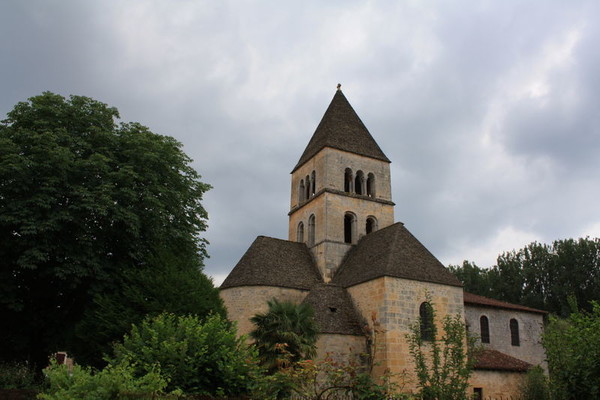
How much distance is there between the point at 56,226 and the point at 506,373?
70.3 ft

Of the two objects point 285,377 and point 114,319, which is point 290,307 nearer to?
point 114,319

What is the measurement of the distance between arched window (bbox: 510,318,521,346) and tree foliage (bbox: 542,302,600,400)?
1988cm

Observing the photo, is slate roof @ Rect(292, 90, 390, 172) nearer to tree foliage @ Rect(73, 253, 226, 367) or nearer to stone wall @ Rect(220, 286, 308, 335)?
stone wall @ Rect(220, 286, 308, 335)

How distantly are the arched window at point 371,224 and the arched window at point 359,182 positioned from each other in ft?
6.12

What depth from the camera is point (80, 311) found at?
2062 centimetres

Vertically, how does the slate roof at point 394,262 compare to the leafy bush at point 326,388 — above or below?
above

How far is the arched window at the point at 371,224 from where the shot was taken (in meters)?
31.8

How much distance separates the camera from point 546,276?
1981 inches

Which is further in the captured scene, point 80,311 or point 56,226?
point 80,311

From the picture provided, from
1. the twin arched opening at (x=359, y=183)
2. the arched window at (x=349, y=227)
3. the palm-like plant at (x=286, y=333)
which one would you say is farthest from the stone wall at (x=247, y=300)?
the twin arched opening at (x=359, y=183)

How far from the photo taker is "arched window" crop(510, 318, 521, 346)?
29.6 meters

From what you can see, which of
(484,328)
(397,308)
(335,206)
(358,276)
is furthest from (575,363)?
(335,206)

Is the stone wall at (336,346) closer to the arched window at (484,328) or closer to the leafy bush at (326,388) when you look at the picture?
the arched window at (484,328)

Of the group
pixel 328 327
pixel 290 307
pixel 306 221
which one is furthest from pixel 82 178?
pixel 306 221
